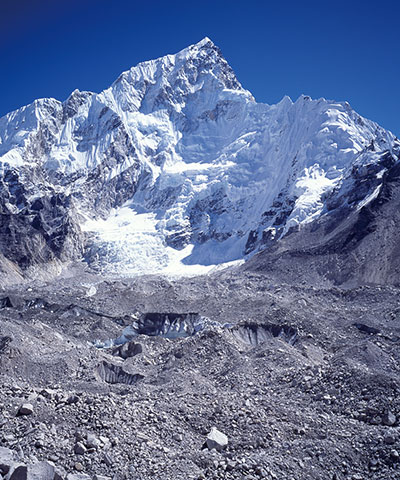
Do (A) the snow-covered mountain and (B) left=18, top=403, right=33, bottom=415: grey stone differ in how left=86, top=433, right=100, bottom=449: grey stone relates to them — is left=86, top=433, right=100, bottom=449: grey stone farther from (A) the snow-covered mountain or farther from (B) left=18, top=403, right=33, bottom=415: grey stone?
(A) the snow-covered mountain

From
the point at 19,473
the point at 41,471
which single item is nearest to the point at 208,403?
the point at 41,471

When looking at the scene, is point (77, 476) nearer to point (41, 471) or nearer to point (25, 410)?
point (41, 471)

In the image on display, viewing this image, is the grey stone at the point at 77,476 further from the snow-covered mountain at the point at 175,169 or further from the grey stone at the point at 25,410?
the snow-covered mountain at the point at 175,169

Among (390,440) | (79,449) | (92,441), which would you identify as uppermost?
(390,440)

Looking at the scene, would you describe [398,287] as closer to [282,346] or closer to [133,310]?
[133,310]

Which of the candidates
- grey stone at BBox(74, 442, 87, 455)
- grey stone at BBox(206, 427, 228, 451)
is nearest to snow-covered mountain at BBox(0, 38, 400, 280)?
grey stone at BBox(206, 427, 228, 451)

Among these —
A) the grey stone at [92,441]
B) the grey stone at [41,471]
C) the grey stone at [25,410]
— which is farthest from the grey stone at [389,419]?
Answer: the grey stone at [41,471]

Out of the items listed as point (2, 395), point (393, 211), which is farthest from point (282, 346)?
point (393, 211)

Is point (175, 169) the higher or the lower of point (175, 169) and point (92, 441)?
the higher
